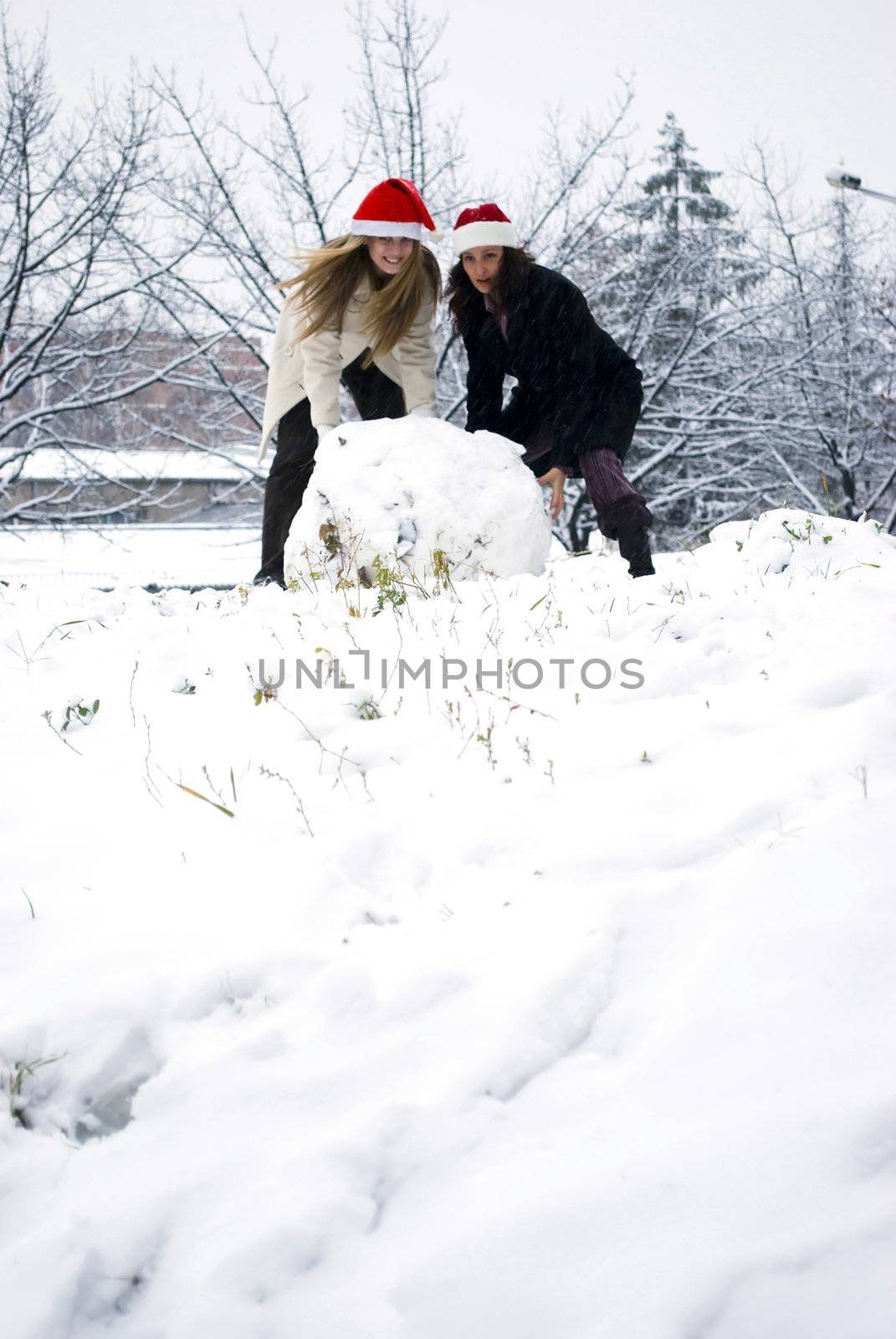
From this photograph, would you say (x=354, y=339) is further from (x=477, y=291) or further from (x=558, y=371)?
(x=558, y=371)

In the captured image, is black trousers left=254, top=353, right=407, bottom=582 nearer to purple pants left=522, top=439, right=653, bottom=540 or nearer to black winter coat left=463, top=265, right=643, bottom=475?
black winter coat left=463, top=265, right=643, bottom=475

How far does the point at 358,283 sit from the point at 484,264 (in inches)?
23.6

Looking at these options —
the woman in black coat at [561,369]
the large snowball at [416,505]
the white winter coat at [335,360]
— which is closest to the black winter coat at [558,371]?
the woman in black coat at [561,369]

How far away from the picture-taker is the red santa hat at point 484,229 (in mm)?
4094

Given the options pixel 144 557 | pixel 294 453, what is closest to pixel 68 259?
pixel 294 453

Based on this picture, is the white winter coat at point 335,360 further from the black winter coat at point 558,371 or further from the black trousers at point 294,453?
the black winter coat at point 558,371

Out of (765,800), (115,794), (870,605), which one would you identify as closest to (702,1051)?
(765,800)

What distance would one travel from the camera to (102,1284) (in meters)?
1.13

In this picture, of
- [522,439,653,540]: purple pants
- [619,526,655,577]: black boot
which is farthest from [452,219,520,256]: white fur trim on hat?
[619,526,655,577]: black boot

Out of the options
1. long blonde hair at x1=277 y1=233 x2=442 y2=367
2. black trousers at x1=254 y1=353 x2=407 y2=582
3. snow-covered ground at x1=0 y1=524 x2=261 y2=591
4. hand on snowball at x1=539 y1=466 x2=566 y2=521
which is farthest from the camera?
snow-covered ground at x1=0 y1=524 x2=261 y2=591

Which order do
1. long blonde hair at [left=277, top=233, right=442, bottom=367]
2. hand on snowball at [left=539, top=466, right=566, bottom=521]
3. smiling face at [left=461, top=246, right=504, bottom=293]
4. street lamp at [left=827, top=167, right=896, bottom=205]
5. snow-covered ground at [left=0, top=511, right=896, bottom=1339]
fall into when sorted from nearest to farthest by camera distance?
snow-covered ground at [left=0, top=511, right=896, bottom=1339] < long blonde hair at [left=277, top=233, right=442, bottom=367] < smiling face at [left=461, top=246, right=504, bottom=293] < hand on snowball at [left=539, top=466, right=566, bottom=521] < street lamp at [left=827, top=167, right=896, bottom=205]

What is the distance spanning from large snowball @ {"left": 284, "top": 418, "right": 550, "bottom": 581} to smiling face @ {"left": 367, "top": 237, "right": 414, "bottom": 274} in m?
0.68

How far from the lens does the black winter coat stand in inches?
171

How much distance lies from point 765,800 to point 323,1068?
1.05 m
